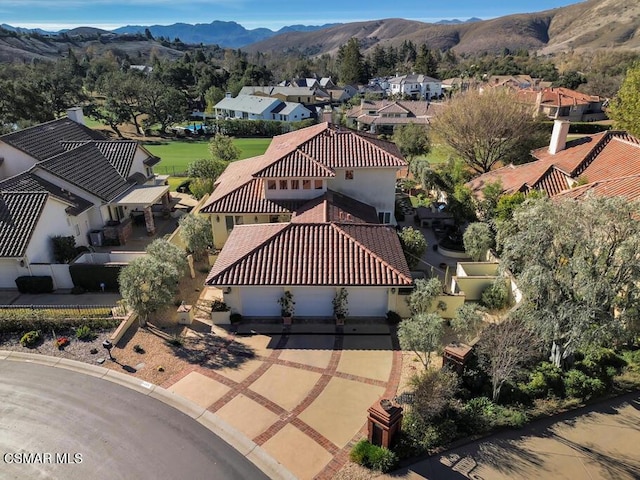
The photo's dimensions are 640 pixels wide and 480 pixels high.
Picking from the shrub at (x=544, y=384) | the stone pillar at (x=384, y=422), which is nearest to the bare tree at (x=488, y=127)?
the shrub at (x=544, y=384)

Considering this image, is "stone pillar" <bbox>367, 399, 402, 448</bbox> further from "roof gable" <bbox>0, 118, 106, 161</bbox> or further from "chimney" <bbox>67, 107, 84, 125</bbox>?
"chimney" <bbox>67, 107, 84, 125</bbox>

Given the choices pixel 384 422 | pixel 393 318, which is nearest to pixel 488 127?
pixel 393 318

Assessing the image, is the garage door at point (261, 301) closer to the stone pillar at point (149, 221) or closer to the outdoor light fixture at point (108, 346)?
the outdoor light fixture at point (108, 346)

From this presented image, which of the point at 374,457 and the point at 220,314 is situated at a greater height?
the point at 220,314

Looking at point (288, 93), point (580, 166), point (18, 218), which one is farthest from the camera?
point (288, 93)

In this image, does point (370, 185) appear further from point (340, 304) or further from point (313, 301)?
point (313, 301)

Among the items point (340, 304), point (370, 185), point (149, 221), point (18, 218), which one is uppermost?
point (370, 185)
